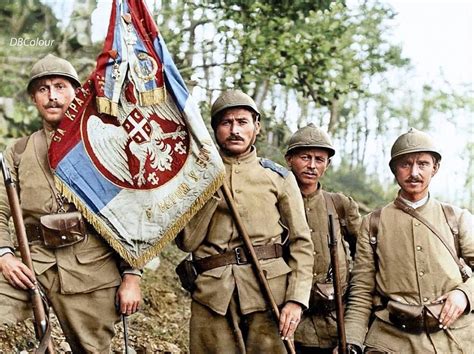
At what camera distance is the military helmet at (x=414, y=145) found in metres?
5.10

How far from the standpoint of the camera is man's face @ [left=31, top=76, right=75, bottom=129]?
4.93m

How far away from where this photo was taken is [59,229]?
469cm

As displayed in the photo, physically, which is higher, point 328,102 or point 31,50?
point 31,50

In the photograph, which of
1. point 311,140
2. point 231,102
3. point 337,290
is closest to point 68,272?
point 231,102

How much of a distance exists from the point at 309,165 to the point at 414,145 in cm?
95

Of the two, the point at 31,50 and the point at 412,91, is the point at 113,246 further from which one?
the point at 412,91

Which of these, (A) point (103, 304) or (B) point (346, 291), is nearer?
(A) point (103, 304)

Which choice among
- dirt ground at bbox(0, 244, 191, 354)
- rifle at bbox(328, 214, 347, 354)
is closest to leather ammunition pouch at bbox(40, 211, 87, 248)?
rifle at bbox(328, 214, 347, 354)

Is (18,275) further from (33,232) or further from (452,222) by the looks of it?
(452,222)

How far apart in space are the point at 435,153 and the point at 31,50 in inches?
268

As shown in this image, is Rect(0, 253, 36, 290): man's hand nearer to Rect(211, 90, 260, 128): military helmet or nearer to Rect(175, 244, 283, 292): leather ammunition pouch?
Rect(175, 244, 283, 292): leather ammunition pouch

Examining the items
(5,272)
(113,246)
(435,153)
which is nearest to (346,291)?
(435,153)

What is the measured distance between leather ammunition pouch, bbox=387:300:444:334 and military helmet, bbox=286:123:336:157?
1442 millimetres

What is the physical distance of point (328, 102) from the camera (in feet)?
32.8
